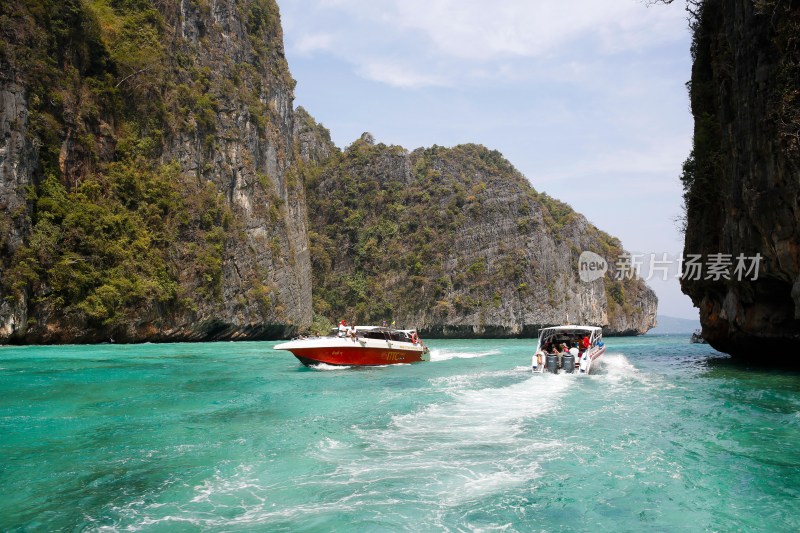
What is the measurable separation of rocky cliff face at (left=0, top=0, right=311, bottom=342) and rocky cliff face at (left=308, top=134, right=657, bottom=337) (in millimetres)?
16599

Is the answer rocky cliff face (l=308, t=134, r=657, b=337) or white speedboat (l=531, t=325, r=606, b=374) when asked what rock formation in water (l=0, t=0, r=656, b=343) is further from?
white speedboat (l=531, t=325, r=606, b=374)

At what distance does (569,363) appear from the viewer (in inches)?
742

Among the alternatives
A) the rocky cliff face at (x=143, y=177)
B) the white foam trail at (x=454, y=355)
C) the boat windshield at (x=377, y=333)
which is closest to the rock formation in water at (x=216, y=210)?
the rocky cliff face at (x=143, y=177)

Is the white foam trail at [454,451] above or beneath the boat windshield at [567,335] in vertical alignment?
beneath

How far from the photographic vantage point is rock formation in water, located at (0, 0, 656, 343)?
32.1 metres

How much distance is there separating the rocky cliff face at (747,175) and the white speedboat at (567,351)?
5.40 m

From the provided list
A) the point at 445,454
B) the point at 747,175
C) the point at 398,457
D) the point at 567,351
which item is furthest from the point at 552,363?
the point at 398,457

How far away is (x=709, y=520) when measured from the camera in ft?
20.4

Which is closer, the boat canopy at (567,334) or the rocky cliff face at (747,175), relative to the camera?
the rocky cliff face at (747,175)

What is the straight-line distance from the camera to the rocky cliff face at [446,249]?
235 feet

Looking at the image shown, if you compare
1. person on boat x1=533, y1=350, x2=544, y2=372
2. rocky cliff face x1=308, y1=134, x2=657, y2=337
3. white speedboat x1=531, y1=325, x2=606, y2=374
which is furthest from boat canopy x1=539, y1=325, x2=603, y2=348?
rocky cliff face x1=308, y1=134, x2=657, y2=337

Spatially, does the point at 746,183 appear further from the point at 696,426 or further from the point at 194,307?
the point at 194,307

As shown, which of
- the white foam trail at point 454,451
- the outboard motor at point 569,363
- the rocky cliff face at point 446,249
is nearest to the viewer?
the white foam trail at point 454,451

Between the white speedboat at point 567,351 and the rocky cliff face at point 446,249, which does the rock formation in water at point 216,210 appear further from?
the white speedboat at point 567,351
